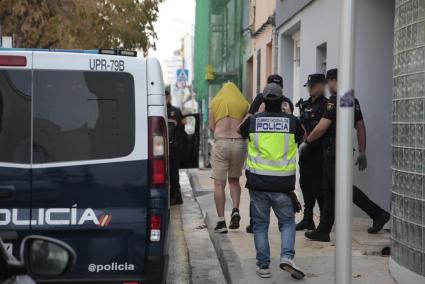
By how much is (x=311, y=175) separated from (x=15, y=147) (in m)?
3.96

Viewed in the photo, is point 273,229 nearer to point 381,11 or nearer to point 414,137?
point 381,11

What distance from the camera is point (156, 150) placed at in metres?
4.93

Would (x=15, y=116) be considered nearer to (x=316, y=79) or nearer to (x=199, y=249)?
(x=316, y=79)

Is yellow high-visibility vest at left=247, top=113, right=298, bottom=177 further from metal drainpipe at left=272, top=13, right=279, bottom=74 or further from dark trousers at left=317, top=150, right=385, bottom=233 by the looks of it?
metal drainpipe at left=272, top=13, right=279, bottom=74

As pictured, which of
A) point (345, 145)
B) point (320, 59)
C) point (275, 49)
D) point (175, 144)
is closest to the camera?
point (345, 145)

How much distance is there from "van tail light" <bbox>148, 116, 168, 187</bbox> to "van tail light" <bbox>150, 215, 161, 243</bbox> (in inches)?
9.0

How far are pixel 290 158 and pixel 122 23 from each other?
11.8m

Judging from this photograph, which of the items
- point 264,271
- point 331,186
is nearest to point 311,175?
point 331,186

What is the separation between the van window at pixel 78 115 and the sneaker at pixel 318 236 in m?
3.29

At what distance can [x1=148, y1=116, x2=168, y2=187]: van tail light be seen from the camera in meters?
4.91

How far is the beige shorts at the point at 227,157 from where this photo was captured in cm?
818

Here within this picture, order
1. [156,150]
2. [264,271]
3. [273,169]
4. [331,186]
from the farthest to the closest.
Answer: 1. [331,186]
2. [264,271]
3. [273,169]
4. [156,150]

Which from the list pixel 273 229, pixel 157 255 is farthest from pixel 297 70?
pixel 157 255

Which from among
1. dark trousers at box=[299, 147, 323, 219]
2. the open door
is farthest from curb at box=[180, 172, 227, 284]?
dark trousers at box=[299, 147, 323, 219]
